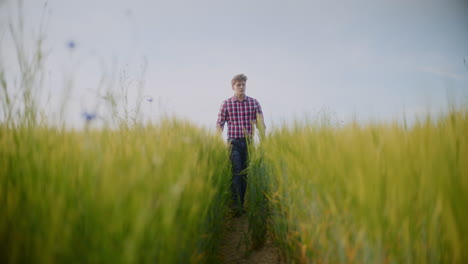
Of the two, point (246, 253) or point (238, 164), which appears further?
point (238, 164)

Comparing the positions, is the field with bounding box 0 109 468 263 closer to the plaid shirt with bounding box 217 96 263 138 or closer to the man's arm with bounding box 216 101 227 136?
the plaid shirt with bounding box 217 96 263 138

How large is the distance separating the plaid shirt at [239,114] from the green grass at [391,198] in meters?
2.74

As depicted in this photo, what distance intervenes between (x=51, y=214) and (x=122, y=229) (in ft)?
0.93

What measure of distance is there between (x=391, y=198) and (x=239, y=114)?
3443 millimetres

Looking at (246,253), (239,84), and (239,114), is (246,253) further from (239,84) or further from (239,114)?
(239,84)

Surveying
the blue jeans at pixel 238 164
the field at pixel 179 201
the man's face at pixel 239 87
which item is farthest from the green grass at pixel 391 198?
the man's face at pixel 239 87

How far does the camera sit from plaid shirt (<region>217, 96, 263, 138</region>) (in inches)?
168

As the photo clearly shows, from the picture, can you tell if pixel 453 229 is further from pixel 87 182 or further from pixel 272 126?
pixel 272 126

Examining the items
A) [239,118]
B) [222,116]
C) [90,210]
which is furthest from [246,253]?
[222,116]

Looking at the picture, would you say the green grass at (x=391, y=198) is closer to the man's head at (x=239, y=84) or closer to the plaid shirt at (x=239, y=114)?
the plaid shirt at (x=239, y=114)

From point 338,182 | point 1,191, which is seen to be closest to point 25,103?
point 1,191

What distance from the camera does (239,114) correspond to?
4.30 meters

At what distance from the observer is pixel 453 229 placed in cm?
81

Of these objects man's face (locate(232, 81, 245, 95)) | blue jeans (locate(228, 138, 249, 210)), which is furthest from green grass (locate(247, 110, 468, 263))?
man's face (locate(232, 81, 245, 95))
